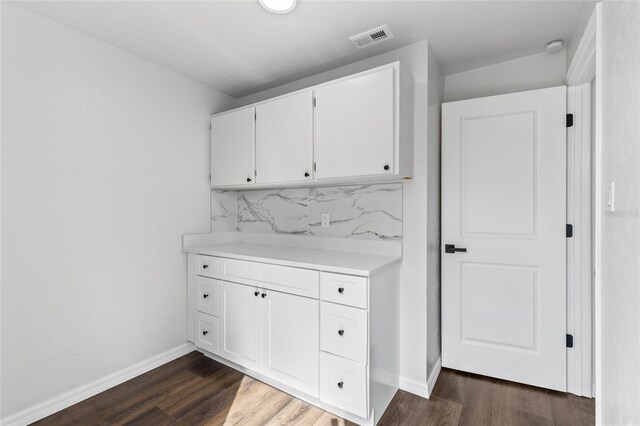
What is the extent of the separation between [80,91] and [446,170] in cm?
267

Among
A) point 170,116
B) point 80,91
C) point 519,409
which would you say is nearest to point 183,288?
point 170,116

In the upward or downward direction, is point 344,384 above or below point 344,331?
below

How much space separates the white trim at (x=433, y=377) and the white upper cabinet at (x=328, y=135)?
143cm

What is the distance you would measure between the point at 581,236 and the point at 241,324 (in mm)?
2429

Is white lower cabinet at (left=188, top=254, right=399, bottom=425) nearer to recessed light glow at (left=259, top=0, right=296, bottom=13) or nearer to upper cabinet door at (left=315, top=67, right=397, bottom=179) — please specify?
upper cabinet door at (left=315, top=67, right=397, bottom=179)

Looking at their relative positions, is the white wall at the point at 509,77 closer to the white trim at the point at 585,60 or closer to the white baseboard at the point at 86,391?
the white trim at the point at 585,60

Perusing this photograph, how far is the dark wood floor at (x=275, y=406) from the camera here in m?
1.82

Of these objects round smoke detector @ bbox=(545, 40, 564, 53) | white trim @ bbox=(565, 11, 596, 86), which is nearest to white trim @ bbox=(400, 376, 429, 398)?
white trim @ bbox=(565, 11, 596, 86)

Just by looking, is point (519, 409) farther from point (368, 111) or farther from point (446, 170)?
point (368, 111)

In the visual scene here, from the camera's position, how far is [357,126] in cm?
203

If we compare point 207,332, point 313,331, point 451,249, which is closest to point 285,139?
point 313,331

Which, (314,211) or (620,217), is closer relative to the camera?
(620,217)

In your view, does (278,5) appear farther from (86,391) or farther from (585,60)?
(86,391)

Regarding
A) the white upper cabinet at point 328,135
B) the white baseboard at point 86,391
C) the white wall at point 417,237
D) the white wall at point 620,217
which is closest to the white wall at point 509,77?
the white wall at point 417,237
